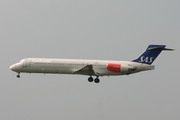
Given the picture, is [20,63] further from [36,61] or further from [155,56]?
[155,56]

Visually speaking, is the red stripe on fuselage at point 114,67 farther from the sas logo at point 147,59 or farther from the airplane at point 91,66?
the sas logo at point 147,59

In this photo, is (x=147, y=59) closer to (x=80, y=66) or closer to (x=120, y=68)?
(x=120, y=68)

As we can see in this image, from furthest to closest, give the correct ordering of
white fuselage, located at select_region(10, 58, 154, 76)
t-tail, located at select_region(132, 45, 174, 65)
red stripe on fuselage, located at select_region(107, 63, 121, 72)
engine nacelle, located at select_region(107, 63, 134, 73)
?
t-tail, located at select_region(132, 45, 174, 65)
white fuselage, located at select_region(10, 58, 154, 76)
red stripe on fuselage, located at select_region(107, 63, 121, 72)
engine nacelle, located at select_region(107, 63, 134, 73)

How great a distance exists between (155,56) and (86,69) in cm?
1040

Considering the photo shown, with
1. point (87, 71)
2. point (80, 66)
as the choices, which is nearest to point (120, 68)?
point (87, 71)

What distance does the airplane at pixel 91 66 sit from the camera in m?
61.7

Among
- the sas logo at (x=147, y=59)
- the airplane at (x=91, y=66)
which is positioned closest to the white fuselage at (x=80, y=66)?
the airplane at (x=91, y=66)

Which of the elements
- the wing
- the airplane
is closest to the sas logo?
the airplane

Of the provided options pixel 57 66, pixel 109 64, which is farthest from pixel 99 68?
pixel 57 66

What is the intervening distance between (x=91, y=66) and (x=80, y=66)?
270 cm

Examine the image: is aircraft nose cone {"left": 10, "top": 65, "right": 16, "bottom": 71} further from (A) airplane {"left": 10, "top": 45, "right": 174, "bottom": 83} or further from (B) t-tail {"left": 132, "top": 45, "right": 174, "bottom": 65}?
(B) t-tail {"left": 132, "top": 45, "right": 174, "bottom": 65}

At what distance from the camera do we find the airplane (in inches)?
2429

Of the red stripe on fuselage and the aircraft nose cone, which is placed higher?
the aircraft nose cone

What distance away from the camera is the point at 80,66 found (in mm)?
64250
